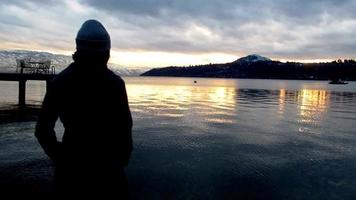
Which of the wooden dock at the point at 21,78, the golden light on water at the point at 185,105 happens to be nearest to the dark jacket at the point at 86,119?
the golden light on water at the point at 185,105

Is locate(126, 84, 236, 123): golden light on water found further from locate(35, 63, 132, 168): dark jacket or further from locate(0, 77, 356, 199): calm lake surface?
locate(35, 63, 132, 168): dark jacket

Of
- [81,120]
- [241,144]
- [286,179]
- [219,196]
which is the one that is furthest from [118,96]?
[241,144]

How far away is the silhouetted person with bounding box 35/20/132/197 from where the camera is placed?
2939 mm

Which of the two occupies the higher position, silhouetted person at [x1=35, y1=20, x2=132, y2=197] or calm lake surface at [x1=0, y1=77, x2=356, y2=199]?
silhouetted person at [x1=35, y1=20, x2=132, y2=197]

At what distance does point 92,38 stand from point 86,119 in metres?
0.75

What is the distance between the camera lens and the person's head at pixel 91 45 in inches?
116

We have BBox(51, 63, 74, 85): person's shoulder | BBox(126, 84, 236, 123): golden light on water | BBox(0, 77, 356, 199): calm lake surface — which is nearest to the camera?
BBox(51, 63, 74, 85): person's shoulder

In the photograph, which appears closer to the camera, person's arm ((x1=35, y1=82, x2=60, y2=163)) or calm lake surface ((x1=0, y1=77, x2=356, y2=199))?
person's arm ((x1=35, y1=82, x2=60, y2=163))

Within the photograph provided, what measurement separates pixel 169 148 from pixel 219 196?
22.0 feet

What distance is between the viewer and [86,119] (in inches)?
→ 117

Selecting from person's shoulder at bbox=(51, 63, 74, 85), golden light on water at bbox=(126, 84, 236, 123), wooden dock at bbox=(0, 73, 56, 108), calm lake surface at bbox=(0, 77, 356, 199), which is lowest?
calm lake surface at bbox=(0, 77, 356, 199)

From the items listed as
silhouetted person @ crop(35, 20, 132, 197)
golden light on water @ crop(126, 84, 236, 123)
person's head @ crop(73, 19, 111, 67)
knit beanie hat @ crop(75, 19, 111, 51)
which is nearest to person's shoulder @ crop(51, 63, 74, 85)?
silhouetted person @ crop(35, 20, 132, 197)

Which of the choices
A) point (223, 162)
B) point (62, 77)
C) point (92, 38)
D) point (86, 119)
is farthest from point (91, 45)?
point (223, 162)

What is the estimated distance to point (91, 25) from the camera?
2986mm
